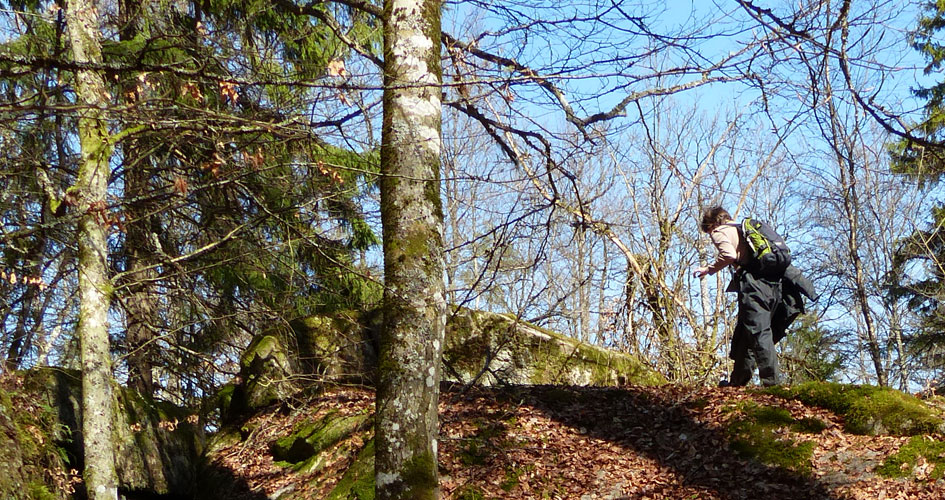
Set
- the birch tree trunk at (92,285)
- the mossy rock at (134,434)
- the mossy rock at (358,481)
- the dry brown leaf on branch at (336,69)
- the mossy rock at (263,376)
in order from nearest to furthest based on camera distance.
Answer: the dry brown leaf on branch at (336,69) → the birch tree trunk at (92,285) → the mossy rock at (358,481) → the mossy rock at (134,434) → the mossy rock at (263,376)

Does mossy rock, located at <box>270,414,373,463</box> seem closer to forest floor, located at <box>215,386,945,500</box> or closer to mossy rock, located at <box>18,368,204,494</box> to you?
forest floor, located at <box>215,386,945,500</box>

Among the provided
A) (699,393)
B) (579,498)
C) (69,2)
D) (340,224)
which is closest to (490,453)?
(579,498)

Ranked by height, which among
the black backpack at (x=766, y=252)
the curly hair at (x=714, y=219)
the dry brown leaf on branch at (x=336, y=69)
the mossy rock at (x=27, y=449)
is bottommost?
the mossy rock at (x=27, y=449)

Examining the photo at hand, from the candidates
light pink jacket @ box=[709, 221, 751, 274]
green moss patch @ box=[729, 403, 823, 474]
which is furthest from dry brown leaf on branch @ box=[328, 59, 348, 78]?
green moss patch @ box=[729, 403, 823, 474]

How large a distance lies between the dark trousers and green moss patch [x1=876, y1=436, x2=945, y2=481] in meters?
1.56

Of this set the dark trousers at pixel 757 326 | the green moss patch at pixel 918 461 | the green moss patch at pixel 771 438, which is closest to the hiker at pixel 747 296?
the dark trousers at pixel 757 326

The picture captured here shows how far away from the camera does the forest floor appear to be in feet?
17.7

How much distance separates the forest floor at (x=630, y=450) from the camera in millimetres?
5387

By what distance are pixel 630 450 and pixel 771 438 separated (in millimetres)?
1140

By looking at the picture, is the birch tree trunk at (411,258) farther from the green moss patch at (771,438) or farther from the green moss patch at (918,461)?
the green moss patch at (918,461)

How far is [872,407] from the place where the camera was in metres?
6.00

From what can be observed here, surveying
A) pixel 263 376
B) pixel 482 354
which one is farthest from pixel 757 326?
pixel 263 376

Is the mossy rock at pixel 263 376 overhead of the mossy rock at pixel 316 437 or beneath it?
overhead

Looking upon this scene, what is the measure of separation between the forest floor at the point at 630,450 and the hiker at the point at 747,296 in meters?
0.33
